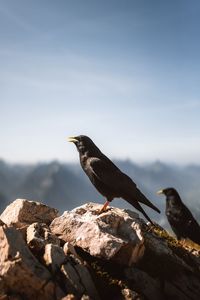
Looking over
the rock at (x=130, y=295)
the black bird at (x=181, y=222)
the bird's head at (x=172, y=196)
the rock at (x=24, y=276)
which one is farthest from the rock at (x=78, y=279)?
the bird's head at (x=172, y=196)

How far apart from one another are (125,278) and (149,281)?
0.75m

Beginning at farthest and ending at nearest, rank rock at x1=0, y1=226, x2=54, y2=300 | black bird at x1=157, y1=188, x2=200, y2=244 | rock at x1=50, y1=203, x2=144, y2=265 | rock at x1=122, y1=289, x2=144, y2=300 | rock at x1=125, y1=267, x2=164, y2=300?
black bird at x1=157, y1=188, x2=200, y2=244, rock at x1=50, y1=203, x2=144, y2=265, rock at x1=125, y1=267, x2=164, y2=300, rock at x1=122, y1=289, x2=144, y2=300, rock at x1=0, y1=226, x2=54, y2=300

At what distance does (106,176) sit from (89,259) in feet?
14.8

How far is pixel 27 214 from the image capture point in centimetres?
1480

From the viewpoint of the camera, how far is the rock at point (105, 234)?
11906 mm

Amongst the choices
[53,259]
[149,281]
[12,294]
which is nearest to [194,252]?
[149,281]

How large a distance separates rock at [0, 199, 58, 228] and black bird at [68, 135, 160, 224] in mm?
2124

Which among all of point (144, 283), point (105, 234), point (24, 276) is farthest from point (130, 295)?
point (24, 276)

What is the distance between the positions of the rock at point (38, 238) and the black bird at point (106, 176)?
167 inches

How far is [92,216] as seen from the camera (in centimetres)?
1367

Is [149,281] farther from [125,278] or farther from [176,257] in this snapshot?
[176,257]

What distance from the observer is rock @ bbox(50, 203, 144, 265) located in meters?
11.9

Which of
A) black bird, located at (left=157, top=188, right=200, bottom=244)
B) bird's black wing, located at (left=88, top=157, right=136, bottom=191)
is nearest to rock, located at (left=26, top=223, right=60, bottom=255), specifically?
bird's black wing, located at (left=88, top=157, right=136, bottom=191)

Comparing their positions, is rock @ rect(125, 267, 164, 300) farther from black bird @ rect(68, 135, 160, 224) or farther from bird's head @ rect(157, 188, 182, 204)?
bird's head @ rect(157, 188, 182, 204)
